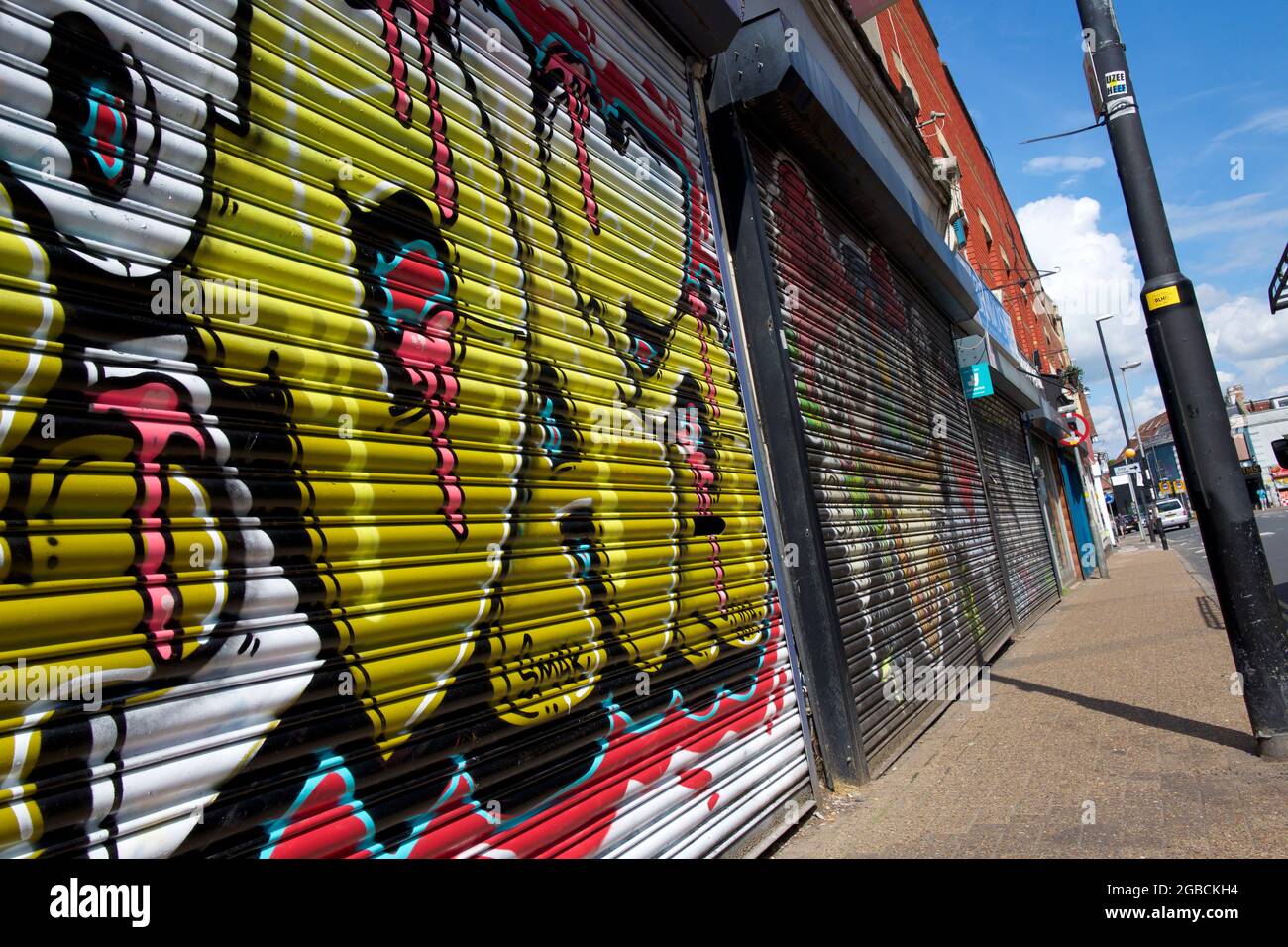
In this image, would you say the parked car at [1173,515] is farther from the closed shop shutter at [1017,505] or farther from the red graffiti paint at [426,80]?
the red graffiti paint at [426,80]

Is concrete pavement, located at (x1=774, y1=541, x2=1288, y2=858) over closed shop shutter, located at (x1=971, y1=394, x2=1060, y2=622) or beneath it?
beneath

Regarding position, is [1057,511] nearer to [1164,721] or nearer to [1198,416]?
[1164,721]

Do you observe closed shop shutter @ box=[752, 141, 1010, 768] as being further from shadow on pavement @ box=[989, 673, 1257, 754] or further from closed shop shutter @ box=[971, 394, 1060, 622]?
closed shop shutter @ box=[971, 394, 1060, 622]

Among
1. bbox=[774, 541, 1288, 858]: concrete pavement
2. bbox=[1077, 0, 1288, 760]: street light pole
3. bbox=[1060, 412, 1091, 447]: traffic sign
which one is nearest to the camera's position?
bbox=[774, 541, 1288, 858]: concrete pavement

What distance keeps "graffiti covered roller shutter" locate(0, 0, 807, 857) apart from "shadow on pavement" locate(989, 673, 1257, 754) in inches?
119

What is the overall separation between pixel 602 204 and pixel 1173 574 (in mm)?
19489

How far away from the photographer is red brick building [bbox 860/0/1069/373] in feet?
44.4

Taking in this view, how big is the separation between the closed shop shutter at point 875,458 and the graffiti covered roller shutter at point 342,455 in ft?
6.39

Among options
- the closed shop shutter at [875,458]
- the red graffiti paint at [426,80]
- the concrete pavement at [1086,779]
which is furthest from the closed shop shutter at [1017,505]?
the red graffiti paint at [426,80]

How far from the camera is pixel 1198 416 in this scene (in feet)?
17.7

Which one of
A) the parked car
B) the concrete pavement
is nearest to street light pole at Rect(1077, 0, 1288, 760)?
the concrete pavement

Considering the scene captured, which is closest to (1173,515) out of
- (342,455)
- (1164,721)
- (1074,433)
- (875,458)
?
(1074,433)

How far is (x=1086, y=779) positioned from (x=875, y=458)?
3.16 m

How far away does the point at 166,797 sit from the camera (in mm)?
1967
